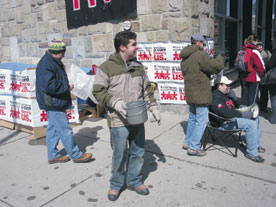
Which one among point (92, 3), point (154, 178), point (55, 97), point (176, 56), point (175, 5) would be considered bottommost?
point (154, 178)

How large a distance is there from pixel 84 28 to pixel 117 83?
4806mm

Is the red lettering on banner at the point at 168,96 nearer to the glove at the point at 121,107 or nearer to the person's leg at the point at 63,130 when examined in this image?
the person's leg at the point at 63,130

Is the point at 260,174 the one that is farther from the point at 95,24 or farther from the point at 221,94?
the point at 95,24

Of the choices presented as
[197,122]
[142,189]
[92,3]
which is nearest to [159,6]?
[92,3]

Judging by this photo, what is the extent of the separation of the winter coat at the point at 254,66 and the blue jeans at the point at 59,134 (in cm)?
347

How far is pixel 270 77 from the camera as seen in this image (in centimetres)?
506

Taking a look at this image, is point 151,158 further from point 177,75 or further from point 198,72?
point 177,75

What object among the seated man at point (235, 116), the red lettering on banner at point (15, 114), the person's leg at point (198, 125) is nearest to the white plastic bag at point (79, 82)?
the red lettering on banner at point (15, 114)

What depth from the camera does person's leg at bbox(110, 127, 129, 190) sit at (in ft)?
8.86

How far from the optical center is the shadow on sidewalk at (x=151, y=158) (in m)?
3.48

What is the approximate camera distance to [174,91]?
5840mm

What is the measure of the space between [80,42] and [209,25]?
335 cm

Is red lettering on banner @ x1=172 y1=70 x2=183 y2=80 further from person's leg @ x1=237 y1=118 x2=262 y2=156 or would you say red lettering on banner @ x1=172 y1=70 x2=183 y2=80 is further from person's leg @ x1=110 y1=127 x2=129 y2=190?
person's leg @ x1=110 y1=127 x2=129 y2=190

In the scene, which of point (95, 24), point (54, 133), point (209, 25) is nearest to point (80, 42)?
point (95, 24)
